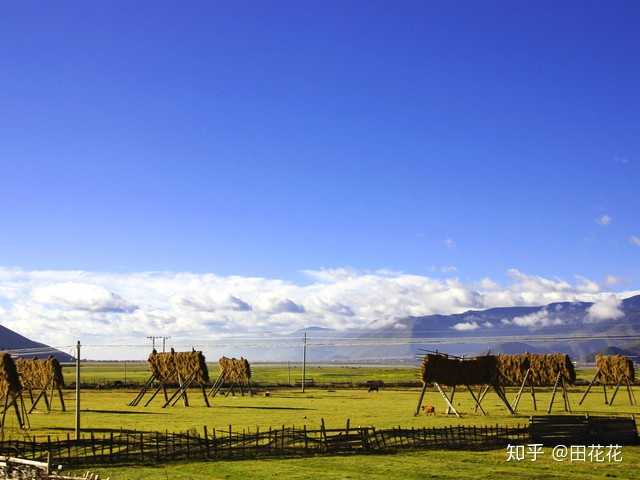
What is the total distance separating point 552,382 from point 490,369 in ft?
30.6

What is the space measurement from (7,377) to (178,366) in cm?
2338

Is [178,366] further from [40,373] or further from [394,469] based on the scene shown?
[394,469]

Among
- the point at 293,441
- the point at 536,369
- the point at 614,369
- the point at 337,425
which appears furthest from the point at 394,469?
the point at 614,369

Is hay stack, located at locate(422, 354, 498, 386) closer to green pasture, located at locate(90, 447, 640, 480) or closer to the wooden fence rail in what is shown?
the wooden fence rail

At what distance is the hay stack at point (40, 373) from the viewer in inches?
2264

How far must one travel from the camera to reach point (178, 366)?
214 ft

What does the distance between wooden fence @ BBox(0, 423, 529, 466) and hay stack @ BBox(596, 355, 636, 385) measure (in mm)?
35960

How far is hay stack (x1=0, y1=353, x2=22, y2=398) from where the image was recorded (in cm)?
4244

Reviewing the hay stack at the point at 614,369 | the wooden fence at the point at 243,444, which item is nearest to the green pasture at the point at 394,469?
the wooden fence at the point at 243,444

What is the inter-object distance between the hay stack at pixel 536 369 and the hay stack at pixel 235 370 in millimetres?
27748
